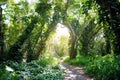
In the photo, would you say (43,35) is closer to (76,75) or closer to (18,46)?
(18,46)

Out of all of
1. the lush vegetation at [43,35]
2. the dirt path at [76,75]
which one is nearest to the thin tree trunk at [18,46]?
the lush vegetation at [43,35]

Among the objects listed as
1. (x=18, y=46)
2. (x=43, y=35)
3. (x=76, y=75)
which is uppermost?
(x=43, y=35)

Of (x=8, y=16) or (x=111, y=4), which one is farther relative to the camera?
(x=8, y=16)

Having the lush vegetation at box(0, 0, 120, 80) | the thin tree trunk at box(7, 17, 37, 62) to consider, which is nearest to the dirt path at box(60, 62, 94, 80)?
the lush vegetation at box(0, 0, 120, 80)

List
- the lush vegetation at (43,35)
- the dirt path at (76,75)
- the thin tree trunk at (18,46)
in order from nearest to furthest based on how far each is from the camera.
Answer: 1. the lush vegetation at (43,35)
2. the dirt path at (76,75)
3. the thin tree trunk at (18,46)

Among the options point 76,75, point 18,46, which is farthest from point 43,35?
point 76,75

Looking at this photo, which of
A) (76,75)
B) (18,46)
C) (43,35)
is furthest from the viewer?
(43,35)

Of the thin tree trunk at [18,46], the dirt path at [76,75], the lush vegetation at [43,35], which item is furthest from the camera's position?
the thin tree trunk at [18,46]

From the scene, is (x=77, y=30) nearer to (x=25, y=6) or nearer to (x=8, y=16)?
(x=25, y=6)

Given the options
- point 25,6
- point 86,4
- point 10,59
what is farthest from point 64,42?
point 86,4

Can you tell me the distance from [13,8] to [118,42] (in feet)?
37.4

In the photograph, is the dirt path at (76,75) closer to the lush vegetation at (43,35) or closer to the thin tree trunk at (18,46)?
the lush vegetation at (43,35)

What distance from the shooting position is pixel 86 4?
642 inches

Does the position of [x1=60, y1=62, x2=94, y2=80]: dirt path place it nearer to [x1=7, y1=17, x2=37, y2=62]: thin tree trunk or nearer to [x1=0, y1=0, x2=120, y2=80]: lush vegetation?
[x1=0, y1=0, x2=120, y2=80]: lush vegetation
